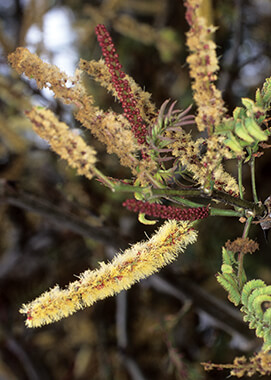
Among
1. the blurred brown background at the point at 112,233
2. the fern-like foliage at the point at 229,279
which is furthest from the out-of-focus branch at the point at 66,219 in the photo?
the fern-like foliage at the point at 229,279

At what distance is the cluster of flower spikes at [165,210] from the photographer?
0.68 feet

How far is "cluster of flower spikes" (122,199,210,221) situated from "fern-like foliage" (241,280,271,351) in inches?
2.5

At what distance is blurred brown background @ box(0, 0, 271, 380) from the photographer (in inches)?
23.9

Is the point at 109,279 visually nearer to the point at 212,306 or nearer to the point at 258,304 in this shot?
the point at 258,304

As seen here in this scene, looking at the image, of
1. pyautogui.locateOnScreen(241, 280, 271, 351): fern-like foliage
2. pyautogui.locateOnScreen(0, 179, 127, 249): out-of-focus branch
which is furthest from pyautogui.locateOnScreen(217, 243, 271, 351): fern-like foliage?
pyautogui.locateOnScreen(0, 179, 127, 249): out-of-focus branch

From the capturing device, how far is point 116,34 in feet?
3.39

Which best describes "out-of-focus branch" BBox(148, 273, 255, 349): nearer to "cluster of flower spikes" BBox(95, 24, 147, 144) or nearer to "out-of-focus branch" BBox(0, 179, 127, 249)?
"out-of-focus branch" BBox(0, 179, 127, 249)

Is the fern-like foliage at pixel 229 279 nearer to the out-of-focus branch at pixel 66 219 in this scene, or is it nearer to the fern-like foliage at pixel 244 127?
the fern-like foliage at pixel 244 127

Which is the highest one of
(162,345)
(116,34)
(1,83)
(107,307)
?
(116,34)

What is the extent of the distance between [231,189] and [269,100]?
0.19ft

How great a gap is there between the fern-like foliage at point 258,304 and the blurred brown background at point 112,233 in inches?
11.2

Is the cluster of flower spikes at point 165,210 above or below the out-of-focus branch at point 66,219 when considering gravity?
below

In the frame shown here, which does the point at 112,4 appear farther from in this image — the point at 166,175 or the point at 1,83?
the point at 166,175

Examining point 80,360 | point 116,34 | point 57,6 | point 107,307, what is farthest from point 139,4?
point 80,360
